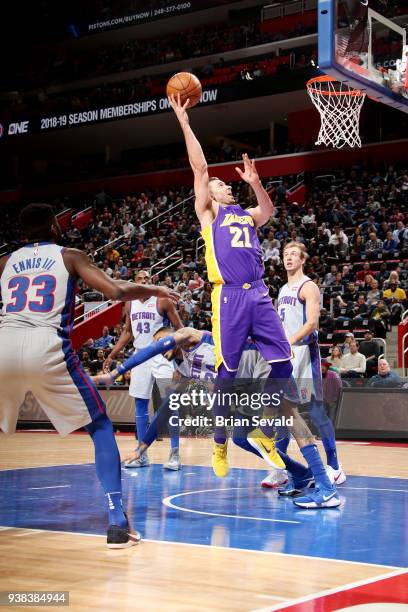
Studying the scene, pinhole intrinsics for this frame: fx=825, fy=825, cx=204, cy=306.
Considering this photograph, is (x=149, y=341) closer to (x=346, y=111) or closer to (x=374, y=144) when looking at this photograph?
(x=346, y=111)

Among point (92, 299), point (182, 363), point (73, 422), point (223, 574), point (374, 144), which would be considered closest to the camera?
point (223, 574)

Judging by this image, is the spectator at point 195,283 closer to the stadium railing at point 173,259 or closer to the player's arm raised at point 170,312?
the stadium railing at point 173,259

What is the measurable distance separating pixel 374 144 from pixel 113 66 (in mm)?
11502

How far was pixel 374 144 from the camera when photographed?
82.5 ft

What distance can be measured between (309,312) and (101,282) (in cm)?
263

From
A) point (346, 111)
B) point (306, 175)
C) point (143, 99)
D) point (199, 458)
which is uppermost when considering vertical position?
point (143, 99)

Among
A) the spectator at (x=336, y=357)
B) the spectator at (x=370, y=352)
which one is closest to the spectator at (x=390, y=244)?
the spectator at (x=370, y=352)

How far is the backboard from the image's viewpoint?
317 inches

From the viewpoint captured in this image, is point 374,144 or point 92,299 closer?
point 92,299

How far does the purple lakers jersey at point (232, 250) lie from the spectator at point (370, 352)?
860 cm

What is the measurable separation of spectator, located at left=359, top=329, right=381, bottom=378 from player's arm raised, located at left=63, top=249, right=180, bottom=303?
10255 mm

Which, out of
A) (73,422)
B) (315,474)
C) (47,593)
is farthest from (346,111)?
(47,593)

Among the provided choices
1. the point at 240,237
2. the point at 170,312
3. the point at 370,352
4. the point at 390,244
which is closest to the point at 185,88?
the point at 240,237

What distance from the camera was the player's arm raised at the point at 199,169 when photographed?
6.11 m
